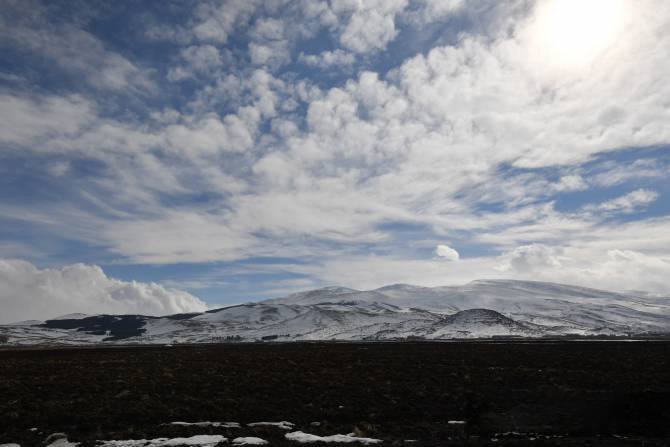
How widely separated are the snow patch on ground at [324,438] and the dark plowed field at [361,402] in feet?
1.82

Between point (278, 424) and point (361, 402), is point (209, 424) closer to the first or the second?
point (278, 424)

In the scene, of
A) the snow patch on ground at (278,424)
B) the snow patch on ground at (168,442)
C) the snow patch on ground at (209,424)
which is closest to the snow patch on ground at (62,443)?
the snow patch on ground at (168,442)

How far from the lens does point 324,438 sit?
642 inches

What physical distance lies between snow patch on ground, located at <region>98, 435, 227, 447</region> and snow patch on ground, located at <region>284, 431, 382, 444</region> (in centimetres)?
259

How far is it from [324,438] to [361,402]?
271 inches

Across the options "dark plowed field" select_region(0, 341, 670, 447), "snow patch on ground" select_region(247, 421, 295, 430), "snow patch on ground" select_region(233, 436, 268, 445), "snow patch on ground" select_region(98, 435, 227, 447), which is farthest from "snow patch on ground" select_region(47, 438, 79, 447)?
"snow patch on ground" select_region(247, 421, 295, 430)

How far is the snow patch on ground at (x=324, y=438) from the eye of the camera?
52.0ft

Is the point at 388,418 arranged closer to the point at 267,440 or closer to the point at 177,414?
the point at 267,440

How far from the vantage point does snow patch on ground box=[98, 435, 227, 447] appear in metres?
15.1

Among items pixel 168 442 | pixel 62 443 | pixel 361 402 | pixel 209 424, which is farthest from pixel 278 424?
pixel 62 443

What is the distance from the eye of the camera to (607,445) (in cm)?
1513

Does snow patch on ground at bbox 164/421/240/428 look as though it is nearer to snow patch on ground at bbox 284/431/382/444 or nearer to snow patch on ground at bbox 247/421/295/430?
snow patch on ground at bbox 247/421/295/430

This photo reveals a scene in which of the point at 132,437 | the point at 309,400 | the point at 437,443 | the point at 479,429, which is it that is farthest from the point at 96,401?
the point at 479,429

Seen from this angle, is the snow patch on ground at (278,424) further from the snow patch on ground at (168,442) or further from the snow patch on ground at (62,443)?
the snow patch on ground at (62,443)
